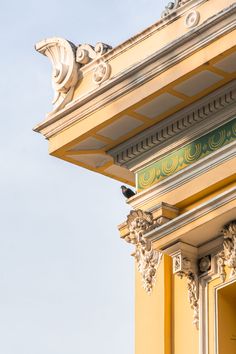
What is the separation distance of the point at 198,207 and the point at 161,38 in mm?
1709

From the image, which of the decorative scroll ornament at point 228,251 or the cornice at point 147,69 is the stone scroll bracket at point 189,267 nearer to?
the decorative scroll ornament at point 228,251

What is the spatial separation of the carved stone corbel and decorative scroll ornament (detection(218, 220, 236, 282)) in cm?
32

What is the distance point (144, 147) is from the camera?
19812 millimetres

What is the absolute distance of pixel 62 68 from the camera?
66.6ft

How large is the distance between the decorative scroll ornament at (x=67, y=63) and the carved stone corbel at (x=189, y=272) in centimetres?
206

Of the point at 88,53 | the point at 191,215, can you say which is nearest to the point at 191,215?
the point at 191,215

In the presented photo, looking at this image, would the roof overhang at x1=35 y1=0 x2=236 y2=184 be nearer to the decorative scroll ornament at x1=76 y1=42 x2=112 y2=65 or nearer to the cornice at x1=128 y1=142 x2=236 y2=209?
the decorative scroll ornament at x1=76 y1=42 x2=112 y2=65

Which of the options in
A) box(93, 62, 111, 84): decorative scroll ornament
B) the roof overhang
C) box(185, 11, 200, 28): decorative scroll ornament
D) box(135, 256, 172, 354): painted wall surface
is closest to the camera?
the roof overhang

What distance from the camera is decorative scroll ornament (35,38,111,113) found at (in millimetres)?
20188

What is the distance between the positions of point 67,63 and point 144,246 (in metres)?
2.01

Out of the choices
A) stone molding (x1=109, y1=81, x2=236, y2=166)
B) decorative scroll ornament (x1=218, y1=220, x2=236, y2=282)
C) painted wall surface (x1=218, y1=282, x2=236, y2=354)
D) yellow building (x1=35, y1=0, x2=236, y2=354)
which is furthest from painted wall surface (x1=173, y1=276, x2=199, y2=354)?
stone molding (x1=109, y1=81, x2=236, y2=166)

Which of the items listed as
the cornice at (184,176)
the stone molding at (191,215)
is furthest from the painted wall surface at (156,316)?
the cornice at (184,176)

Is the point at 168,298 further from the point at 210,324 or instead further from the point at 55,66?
the point at 55,66

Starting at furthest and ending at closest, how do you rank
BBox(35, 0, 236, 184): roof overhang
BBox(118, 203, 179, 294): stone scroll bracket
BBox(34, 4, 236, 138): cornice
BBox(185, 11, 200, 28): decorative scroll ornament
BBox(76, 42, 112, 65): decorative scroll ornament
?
BBox(76, 42, 112, 65): decorative scroll ornament
BBox(118, 203, 179, 294): stone scroll bracket
BBox(185, 11, 200, 28): decorative scroll ornament
BBox(35, 0, 236, 184): roof overhang
BBox(34, 4, 236, 138): cornice
